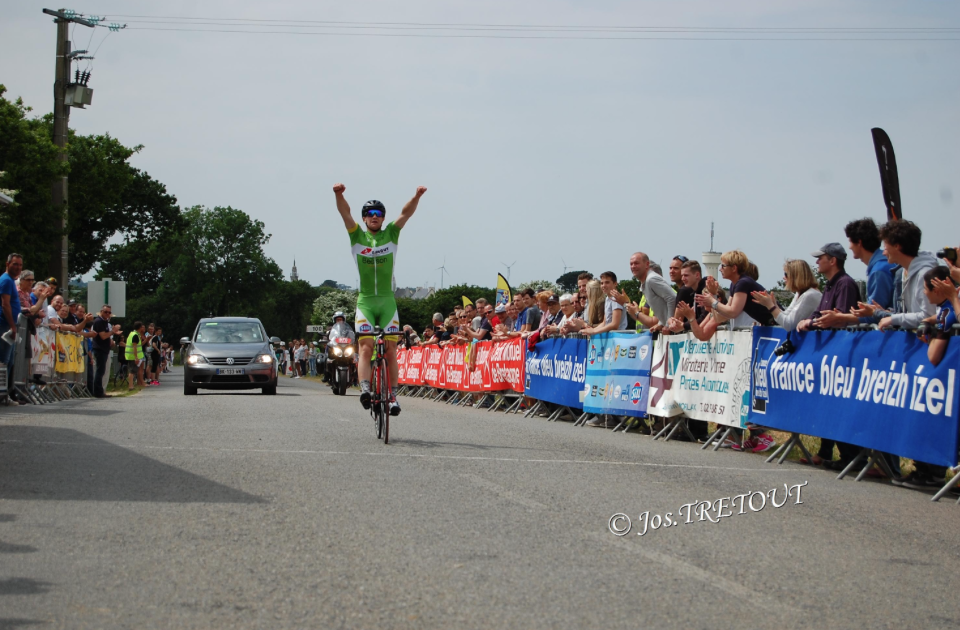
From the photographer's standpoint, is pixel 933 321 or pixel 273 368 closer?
pixel 933 321

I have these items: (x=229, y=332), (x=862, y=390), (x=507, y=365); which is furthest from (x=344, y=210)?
(x=229, y=332)

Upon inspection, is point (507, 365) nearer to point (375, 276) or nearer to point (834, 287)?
point (375, 276)

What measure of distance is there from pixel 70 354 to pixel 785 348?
16.1 meters

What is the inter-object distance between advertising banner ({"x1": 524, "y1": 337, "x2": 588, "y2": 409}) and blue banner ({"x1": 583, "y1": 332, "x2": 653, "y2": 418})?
0.33 metres

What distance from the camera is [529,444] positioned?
432 inches

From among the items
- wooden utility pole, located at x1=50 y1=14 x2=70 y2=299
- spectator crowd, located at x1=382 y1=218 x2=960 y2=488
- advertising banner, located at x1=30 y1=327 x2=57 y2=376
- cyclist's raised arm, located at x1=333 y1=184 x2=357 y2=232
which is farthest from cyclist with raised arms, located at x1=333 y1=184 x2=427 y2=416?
wooden utility pole, located at x1=50 y1=14 x2=70 y2=299

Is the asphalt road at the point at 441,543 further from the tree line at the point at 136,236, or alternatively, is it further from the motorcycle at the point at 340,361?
the tree line at the point at 136,236

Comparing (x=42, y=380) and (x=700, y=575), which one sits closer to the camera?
(x=700, y=575)

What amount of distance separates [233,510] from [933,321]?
5.21 meters

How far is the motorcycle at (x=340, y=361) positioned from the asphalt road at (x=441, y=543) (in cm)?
1691

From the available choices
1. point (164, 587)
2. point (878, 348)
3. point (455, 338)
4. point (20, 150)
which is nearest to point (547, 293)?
point (455, 338)

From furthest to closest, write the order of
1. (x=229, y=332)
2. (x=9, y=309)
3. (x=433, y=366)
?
1. (x=433, y=366)
2. (x=229, y=332)
3. (x=9, y=309)

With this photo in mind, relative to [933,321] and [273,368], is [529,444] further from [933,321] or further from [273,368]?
[273,368]

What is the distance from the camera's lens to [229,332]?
2480cm
